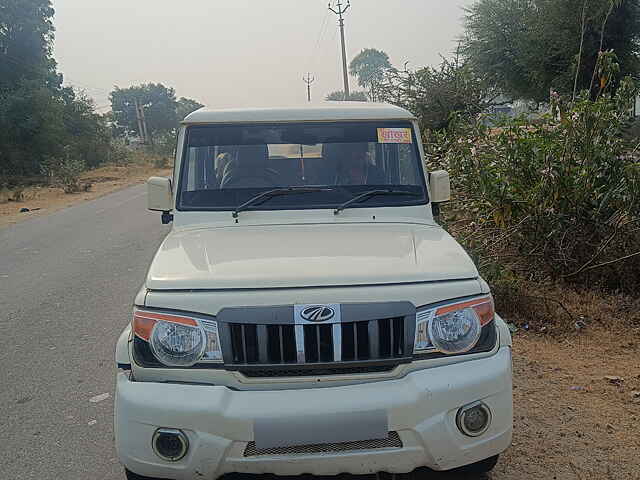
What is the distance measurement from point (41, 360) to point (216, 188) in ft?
7.49

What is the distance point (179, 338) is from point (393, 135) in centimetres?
187

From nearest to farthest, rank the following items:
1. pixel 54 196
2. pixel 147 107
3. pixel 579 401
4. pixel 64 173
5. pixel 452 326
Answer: pixel 452 326 < pixel 579 401 < pixel 54 196 < pixel 64 173 < pixel 147 107

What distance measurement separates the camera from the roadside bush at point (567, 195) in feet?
17.6

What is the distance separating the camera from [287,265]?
272 centimetres

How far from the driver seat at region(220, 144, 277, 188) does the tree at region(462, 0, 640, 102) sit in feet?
38.5

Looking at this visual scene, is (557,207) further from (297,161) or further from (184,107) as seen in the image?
(184,107)

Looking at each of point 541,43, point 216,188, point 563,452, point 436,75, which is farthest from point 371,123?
point 541,43

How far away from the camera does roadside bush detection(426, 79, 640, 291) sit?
5.37m

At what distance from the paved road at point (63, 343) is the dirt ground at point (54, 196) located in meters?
5.36

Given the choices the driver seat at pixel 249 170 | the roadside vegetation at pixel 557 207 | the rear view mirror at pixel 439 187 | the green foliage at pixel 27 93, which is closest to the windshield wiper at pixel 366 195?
the rear view mirror at pixel 439 187

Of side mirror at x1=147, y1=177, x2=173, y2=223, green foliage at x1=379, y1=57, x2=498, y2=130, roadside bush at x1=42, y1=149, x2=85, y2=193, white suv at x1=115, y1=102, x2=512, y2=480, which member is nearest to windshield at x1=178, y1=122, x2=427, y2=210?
side mirror at x1=147, y1=177, x2=173, y2=223

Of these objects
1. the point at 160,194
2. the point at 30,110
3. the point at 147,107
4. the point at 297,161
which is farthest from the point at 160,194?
the point at 147,107

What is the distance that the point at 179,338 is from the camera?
2.54m

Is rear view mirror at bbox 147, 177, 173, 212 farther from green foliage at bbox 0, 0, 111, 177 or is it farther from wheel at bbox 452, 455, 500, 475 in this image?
green foliage at bbox 0, 0, 111, 177
